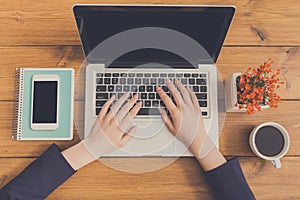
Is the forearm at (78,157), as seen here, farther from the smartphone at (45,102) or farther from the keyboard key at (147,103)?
the keyboard key at (147,103)

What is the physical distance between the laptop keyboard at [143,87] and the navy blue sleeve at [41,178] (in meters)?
0.15

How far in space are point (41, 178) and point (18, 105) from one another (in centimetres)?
20

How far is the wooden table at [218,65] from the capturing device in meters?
0.94

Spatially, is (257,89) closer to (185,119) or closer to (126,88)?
(185,119)

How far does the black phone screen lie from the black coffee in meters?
0.50

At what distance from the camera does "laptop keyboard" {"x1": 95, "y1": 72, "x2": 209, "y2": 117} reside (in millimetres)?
943

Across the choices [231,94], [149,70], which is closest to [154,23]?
[149,70]

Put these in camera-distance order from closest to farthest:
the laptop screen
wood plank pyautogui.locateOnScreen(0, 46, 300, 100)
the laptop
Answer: the laptop screen, the laptop, wood plank pyautogui.locateOnScreen(0, 46, 300, 100)

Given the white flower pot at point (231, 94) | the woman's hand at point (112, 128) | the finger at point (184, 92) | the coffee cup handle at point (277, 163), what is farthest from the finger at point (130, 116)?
the coffee cup handle at point (277, 163)

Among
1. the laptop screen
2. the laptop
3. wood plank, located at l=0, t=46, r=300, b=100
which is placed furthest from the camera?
wood plank, located at l=0, t=46, r=300, b=100

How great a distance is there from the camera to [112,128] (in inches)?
36.9

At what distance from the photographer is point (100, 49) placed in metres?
0.93

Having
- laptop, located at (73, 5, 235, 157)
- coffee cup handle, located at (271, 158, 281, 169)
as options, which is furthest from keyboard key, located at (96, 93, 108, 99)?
coffee cup handle, located at (271, 158, 281, 169)

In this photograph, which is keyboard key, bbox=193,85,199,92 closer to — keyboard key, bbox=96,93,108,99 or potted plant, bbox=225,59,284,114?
potted plant, bbox=225,59,284,114
